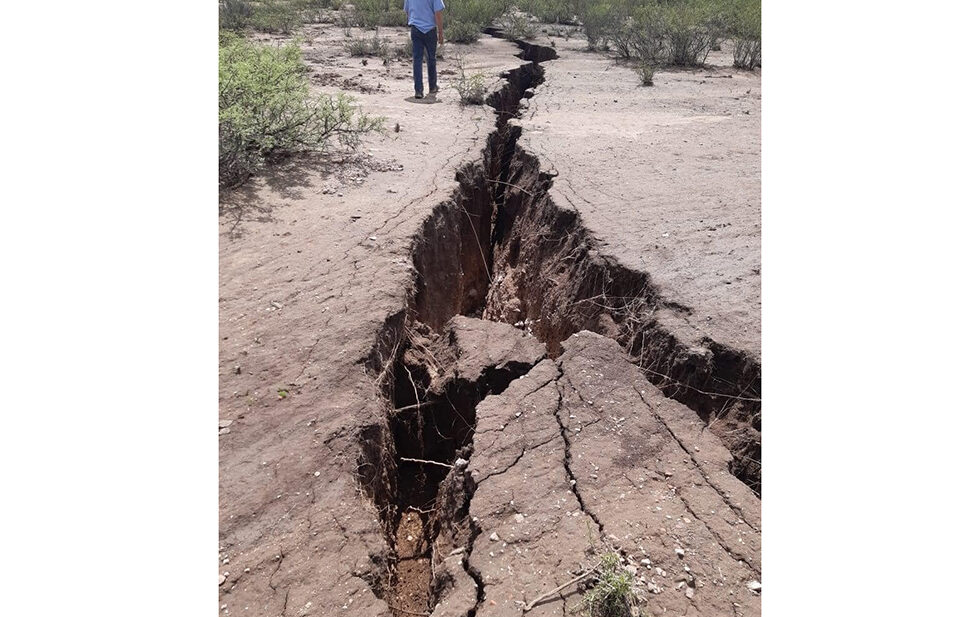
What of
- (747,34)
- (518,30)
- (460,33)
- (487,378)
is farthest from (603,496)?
(518,30)

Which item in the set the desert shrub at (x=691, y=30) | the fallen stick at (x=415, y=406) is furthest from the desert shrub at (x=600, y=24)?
the fallen stick at (x=415, y=406)

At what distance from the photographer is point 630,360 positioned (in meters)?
3.03

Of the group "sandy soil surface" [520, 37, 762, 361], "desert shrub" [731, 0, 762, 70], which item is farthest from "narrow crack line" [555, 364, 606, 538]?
"desert shrub" [731, 0, 762, 70]

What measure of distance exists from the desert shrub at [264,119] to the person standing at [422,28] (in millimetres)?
2008

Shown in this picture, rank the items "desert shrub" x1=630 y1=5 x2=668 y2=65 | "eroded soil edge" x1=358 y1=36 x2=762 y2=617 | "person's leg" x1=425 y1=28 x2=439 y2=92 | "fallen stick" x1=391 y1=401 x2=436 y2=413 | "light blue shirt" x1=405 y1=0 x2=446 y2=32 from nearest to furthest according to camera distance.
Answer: "eroded soil edge" x1=358 y1=36 x2=762 y2=617
"fallen stick" x1=391 y1=401 x2=436 y2=413
"light blue shirt" x1=405 y1=0 x2=446 y2=32
"person's leg" x1=425 y1=28 x2=439 y2=92
"desert shrub" x1=630 y1=5 x2=668 y2=65

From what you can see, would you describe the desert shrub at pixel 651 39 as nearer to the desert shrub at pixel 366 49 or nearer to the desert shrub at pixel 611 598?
the desert shrub at pixel 366 49

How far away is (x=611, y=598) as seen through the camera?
1828 millimetres

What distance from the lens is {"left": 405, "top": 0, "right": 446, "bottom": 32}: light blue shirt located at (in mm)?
7172

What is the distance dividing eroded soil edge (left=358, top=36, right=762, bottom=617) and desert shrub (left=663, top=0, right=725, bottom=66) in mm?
6382

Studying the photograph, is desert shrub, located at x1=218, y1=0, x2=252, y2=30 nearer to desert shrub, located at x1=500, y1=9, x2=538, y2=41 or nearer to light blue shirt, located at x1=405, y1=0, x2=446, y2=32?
desert shrub, located at x1=500, y1=9, x2=538, y2=41

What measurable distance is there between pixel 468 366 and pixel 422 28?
210 inches

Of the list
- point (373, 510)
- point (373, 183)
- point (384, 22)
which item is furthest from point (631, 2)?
point (373, 510)

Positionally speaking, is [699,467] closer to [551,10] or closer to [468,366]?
[468,366]

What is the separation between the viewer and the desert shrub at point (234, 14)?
11.5 meters
